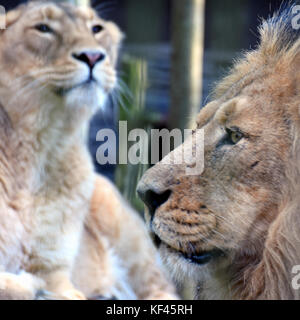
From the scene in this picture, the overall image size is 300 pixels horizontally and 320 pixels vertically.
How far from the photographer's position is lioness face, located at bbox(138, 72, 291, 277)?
1.05 m

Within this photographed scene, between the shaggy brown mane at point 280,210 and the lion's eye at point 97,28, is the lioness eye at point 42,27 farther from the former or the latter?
the shaggy brown mane at point 280,210

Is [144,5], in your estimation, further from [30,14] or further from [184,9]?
[30,14]

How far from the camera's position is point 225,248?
108 cm

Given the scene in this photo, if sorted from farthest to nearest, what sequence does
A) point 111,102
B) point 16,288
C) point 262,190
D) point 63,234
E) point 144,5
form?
point 144,5 < point 111,102 < point 63,234 < point 16,288 < point 262,190

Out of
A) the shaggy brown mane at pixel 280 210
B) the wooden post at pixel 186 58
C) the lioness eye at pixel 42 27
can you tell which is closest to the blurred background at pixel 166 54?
the wooden post at pixel 186 58

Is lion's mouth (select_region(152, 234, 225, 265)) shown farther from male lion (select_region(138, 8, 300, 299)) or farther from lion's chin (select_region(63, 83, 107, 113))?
lion's chin (select_region(63, 83, 107, 113))

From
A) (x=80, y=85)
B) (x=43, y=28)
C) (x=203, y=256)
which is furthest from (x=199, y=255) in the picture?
(x=43, y=28)

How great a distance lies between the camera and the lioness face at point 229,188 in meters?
1.05

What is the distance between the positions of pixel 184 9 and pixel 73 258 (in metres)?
0.86

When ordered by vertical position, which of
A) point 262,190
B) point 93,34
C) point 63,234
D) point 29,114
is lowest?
point 63,234

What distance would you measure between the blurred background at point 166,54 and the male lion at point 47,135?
0.13 m

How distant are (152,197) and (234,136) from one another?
0.58ft

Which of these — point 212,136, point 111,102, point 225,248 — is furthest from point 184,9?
point 225,248

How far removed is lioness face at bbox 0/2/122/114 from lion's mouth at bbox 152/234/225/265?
591mm
